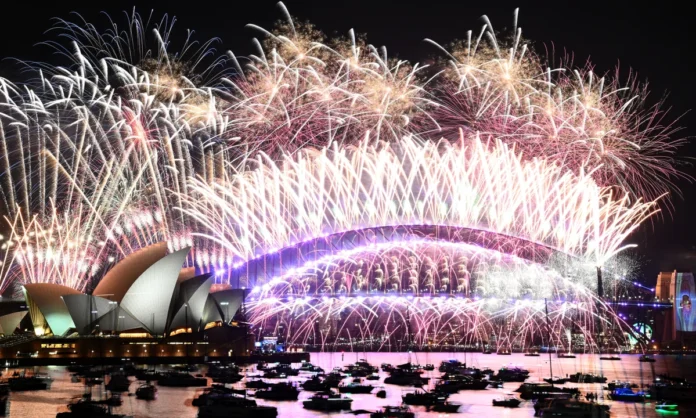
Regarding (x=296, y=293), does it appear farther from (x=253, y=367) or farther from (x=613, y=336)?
(x=613, y=336)

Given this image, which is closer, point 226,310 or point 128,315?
point 128,315

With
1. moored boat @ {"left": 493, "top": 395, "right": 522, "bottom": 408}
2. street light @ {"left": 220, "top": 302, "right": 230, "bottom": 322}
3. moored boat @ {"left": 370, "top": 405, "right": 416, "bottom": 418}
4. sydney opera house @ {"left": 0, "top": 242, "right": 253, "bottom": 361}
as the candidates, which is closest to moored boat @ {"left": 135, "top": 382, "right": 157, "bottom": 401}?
moored boat @ {"left": 370, "top": 405, "right": 416, "bottom": 418}

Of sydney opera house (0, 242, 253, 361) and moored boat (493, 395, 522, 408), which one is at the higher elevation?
sydney opera house (0, 242, 253, 361)

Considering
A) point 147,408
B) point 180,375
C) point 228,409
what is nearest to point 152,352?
point 180,375

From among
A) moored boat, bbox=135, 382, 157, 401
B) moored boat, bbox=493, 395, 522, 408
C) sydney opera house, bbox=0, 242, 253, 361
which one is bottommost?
moored boat, bbox=493, 395, 522, 408

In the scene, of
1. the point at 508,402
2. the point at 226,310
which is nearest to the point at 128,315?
the point at 226,310

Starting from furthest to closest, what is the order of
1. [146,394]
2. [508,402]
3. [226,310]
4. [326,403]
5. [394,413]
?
[226,310]
[508,402]
[146,394]
[326,403]
[394,413]

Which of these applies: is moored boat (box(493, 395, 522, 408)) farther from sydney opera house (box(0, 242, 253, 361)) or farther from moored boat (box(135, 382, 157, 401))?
sydney opera house (box(0, 242, 253, 361))

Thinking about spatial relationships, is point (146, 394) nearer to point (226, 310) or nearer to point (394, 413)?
point (394, 413)

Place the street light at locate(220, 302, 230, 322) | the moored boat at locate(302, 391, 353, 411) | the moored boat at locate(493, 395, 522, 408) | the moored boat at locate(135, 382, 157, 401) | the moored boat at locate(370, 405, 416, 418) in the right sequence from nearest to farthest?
the moored boat at locate(370, 405, 416, 418) < the moored boat at locate(302, 391, 353, 411) < the moored boat at locate(135, 382, 157, 401) < the moored boat at locate(493, 395, 522, 408) < the street light at locate(220, 302, 230, 322)
